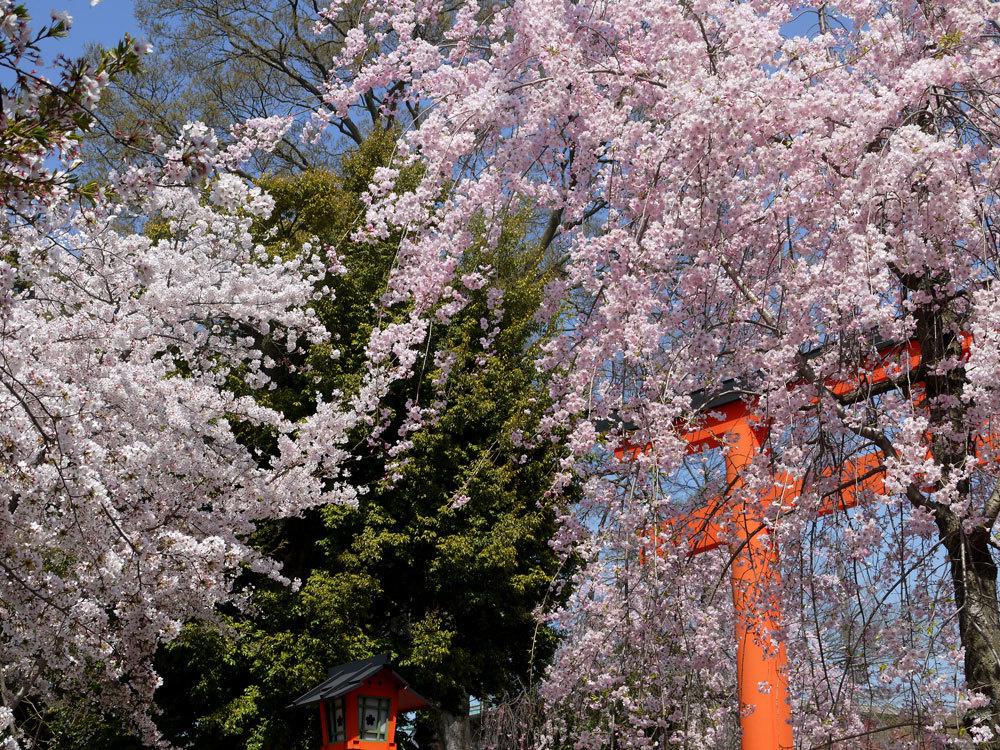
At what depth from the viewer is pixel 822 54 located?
157 inches

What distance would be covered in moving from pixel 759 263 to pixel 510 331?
17.8ft

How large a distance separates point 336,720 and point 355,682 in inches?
17.9

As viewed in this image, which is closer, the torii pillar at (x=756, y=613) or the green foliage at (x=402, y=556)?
the torii pillar at (x=756, y=613)

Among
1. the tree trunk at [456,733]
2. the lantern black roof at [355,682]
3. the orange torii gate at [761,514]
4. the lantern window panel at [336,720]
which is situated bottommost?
the tree trunk at [456,733]

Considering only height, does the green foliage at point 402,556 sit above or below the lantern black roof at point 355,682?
above

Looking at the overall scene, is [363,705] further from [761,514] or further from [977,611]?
[977,611]

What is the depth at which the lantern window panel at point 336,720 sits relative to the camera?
5.68m

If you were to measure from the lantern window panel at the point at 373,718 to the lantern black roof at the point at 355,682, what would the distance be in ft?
0.47

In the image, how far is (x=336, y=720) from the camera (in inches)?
228

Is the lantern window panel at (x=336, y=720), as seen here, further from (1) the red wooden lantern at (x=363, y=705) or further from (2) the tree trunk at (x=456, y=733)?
(2) the tree trunk at (x=456, y=733)

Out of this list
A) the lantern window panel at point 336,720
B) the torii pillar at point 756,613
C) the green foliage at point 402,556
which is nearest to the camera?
the torii pillar at point 756,613

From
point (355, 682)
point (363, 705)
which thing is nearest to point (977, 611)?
point (355, 682)

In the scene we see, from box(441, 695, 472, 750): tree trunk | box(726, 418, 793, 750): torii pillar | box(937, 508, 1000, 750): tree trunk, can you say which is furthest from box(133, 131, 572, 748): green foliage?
box(937, 508, 1000, 750): tree trunk

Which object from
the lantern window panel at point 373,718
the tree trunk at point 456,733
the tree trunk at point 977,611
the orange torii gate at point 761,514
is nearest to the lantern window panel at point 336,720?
the lantern window panel at point 373,718
